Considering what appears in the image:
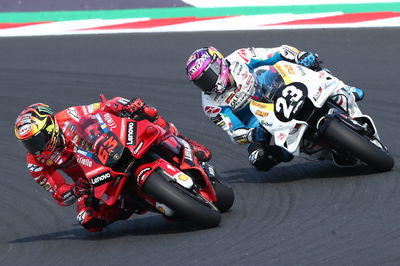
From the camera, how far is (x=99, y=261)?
7492mm

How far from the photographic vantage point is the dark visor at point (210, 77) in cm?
938

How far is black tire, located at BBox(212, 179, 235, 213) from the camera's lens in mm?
8398

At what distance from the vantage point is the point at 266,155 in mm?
9453

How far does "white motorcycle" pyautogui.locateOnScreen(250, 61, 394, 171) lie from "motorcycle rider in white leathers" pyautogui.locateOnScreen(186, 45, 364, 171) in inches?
5.8

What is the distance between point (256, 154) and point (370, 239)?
267 cm

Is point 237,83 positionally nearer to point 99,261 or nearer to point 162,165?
point 162,165

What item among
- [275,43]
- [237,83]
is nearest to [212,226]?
[237,83]

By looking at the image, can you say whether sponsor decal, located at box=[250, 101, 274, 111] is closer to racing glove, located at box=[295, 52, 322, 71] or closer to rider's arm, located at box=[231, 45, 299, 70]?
racing glove, located at box=[295, 52, 322, 71]

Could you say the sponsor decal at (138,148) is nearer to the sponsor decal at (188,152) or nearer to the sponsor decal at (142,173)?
the sponsor decal at (142,173)

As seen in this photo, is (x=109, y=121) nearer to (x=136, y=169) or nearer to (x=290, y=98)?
(x=136, y=169)

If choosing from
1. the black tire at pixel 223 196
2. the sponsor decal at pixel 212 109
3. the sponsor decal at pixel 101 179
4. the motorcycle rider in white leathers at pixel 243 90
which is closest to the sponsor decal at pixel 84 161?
the sponsor decal at pixel 101 179

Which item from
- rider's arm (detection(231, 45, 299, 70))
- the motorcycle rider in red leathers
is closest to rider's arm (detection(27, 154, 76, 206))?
the motorcycle rider in red leathers

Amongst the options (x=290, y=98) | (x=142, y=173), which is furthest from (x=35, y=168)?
(x=290, y=98)

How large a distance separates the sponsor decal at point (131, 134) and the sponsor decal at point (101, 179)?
0.96ft
